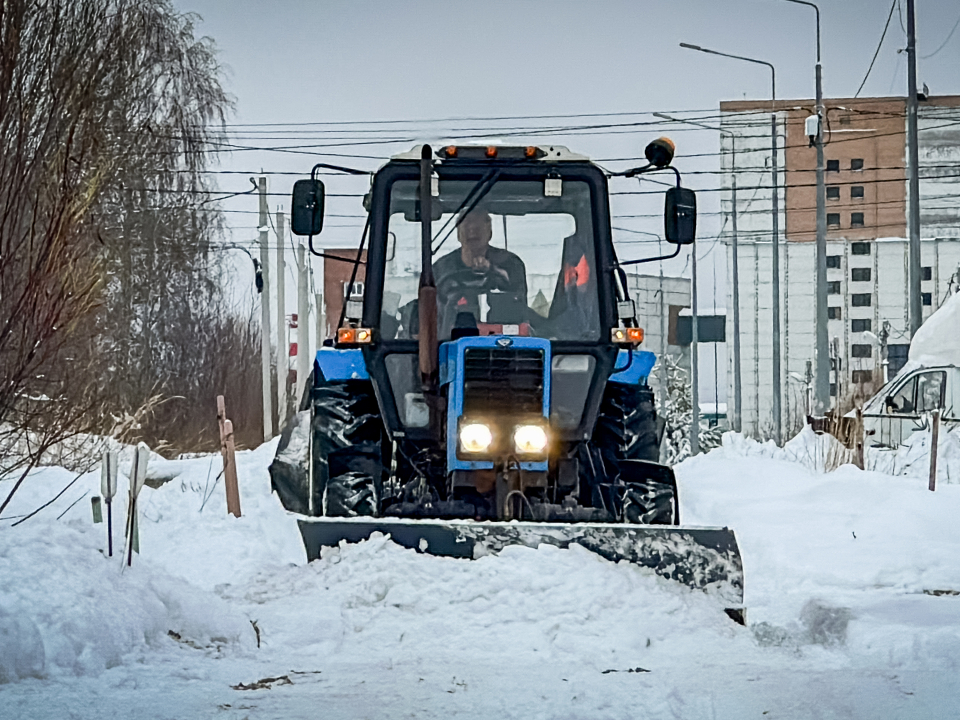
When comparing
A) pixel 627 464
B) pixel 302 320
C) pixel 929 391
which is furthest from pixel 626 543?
pixel 302 320

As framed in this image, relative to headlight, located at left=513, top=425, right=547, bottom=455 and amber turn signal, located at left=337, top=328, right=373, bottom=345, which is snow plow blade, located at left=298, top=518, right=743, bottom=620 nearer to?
headlight, located at left=513, top=425, right=547, bottom=455

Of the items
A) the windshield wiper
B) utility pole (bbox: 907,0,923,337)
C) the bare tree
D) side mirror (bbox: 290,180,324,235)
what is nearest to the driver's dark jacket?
the windshield wiper

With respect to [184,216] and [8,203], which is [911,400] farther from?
[8,203]

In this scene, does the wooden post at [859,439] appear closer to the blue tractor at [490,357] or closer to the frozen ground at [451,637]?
the frozen ground at [451,637]

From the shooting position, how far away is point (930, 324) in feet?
64.7

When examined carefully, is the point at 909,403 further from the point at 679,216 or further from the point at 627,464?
the point at 679,216

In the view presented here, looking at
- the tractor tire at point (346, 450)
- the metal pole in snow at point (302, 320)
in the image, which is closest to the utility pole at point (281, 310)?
the metal pole in snow at point (302, 320)

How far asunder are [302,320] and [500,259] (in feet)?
86.3

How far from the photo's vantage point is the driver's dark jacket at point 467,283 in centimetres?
768

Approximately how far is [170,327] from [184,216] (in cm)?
231

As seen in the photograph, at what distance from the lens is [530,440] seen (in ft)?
22.9

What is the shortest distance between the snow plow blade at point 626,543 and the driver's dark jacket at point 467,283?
162 cm

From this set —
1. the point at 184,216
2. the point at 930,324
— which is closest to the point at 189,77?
the point at 184,216

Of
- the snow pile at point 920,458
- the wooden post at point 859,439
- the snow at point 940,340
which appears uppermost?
the snow at point 940,340
